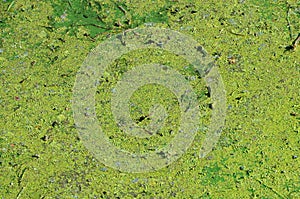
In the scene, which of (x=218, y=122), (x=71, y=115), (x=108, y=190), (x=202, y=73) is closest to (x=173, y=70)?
(x=202, y=73)

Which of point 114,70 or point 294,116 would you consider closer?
point 294,116

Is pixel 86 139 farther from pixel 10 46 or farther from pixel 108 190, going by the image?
pixel 10 46

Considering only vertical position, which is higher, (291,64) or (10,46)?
(291,64)

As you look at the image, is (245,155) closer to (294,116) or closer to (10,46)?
(294,116)

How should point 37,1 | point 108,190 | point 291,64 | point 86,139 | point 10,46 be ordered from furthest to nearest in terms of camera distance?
point 37,1, point 10,46, point 291,64, point 86,139, point 108,190

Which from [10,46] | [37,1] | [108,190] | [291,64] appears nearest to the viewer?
[108,190]

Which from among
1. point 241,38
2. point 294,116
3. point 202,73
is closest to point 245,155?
point 294,116
